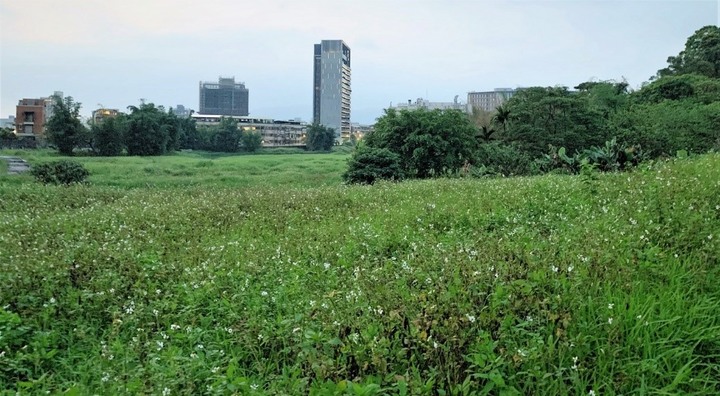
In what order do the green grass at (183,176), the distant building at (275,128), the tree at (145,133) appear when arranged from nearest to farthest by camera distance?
1. the green grass at (183,176)
2. the tree at (145,133)
3. the distant building at (275,128)

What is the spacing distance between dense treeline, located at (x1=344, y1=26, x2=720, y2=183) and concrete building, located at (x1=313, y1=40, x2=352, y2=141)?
317 feet

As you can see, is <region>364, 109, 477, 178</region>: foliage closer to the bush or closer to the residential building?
the bush

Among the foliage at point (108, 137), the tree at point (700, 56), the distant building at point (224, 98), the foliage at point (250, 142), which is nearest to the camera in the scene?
the foliage at point (108, 137)

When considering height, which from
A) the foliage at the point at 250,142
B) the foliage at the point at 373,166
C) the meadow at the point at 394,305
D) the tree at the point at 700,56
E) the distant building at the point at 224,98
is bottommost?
the meadow at the point at 394,305

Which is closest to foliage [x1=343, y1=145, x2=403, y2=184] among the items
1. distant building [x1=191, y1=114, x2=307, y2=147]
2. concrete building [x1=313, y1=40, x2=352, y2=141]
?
distant building [x1=191, y1=114, x2=307, y2=147]

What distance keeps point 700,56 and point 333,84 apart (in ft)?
363

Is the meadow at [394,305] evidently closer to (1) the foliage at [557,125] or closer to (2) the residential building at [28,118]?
(1) the foliage at [557,125]

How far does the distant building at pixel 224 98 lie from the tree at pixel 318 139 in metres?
92.0

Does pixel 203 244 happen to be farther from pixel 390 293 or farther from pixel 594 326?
pixel 594 326

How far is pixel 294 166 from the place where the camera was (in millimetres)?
35531

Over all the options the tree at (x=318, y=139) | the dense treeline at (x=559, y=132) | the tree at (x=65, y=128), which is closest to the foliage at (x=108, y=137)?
the tree at (x=65, y=128)

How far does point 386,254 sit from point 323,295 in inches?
63.0

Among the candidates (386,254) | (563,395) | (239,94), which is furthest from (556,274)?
(239,94)

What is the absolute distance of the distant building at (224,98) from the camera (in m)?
160
